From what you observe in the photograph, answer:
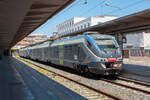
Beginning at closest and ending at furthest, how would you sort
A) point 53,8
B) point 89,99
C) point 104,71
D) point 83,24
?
point 89,99
point 53,8
point 104,71
point 83,24

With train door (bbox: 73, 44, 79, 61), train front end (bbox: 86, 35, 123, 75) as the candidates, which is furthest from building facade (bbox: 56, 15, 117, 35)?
train front end (bbox: 86, 35, 123, 75)

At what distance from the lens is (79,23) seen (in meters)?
65.0

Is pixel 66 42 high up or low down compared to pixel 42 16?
down

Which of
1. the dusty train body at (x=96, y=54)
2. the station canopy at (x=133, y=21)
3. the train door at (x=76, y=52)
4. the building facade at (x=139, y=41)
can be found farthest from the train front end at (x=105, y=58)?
the building facade at (x=139, y=41)

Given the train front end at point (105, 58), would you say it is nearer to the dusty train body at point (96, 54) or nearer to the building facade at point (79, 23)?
the dusty train body at point (96, 54)

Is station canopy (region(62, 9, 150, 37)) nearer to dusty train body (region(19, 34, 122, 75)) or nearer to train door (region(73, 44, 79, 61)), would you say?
dusty train body (region(19, 34, 122, 75))

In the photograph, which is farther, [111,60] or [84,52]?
[84,52]

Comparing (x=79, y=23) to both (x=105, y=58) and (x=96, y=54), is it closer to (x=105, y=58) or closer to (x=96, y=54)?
(x=96, y=54)

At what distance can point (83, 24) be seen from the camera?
62.7m

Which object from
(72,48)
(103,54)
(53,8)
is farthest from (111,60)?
(53,8)

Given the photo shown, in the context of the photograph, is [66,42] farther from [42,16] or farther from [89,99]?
[89,99]

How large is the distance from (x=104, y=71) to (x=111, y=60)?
2.85 ft

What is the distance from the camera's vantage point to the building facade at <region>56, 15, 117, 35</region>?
58875 mm

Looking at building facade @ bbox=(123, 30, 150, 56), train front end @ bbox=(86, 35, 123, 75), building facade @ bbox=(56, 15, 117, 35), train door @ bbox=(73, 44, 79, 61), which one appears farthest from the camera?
building facade @ bbox=(56, 15, 117, 35)
